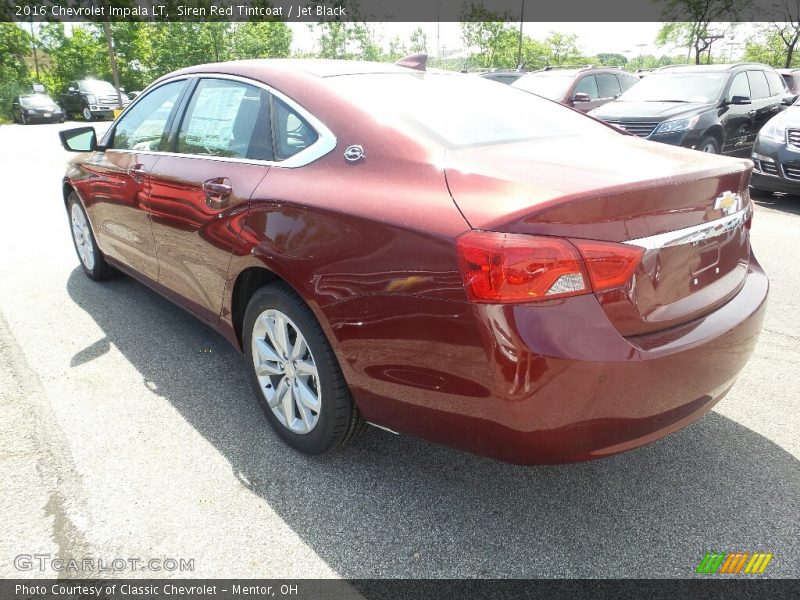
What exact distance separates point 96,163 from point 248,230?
232cm

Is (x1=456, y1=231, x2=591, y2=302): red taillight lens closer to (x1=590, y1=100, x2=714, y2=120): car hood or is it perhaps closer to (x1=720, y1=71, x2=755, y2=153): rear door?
(x1=590, y1=100, x2=714, y2=120): car hood

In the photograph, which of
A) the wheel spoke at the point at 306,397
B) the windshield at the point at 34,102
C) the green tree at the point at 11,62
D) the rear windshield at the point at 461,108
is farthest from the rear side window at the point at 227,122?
the green tree at the point at 11,62

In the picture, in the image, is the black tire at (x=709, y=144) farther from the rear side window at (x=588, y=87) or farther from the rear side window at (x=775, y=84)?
the rear side window at (x=588, y=87)

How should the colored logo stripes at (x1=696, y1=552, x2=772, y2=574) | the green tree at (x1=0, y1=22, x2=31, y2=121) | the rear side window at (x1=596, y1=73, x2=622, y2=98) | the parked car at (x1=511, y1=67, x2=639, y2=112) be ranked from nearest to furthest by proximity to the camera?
the colored logo stripes at (x1=696, y1=552, x2=772, y2=574), the parked car at (x1=511, y1=67, x2=639, y2=112), the rear side window at (x1=596, y1=73, x2=622, y2=98), the green tree at (x1=0, y1=22, x2=31, y2=121)

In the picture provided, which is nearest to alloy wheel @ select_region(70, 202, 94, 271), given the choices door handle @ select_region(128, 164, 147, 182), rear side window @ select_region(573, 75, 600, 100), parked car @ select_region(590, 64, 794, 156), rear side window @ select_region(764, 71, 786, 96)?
door handle @ select_region(128, 164, 147, 182)

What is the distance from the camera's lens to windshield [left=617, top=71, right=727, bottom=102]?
30.2 feet

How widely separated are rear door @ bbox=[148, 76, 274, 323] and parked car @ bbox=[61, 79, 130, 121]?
30229mm

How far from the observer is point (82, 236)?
4945mm

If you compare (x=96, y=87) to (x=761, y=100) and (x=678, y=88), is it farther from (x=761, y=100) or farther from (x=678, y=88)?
(x=761, y=100)

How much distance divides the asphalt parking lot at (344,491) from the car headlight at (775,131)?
197 inches

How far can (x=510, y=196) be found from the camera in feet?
6.09

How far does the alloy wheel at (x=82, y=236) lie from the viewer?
479 centimetres

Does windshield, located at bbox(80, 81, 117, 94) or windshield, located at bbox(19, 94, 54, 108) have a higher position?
windshield, located at bbox(80, 81, 117, 94)
